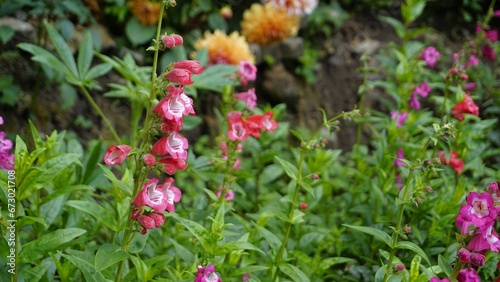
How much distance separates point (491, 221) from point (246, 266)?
27.5 inches

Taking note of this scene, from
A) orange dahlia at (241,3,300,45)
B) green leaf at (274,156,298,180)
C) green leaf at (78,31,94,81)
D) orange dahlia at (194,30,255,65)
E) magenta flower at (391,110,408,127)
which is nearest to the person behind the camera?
green leaf at (274,156,298,180)

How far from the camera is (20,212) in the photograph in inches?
64.2

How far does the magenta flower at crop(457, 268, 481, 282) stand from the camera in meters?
1.60

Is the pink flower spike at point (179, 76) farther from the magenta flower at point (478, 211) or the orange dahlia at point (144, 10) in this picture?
the orange dahlia at point (144, 10)

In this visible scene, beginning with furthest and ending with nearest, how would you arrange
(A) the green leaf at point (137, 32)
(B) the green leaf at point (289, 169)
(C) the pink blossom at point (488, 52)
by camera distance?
(A) the green leaf at point (137, 32) < (C) the pink blossom at point (488, 52) < (B) the green leaf at point (289, 169)

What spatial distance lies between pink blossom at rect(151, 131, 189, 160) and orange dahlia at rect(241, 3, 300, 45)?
2.64 meters

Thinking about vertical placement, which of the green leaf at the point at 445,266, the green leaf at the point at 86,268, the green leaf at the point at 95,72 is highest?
the green leaf at the point at 95,72

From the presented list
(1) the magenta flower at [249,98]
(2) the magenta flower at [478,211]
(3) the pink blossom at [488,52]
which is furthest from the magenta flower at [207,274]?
(3) the pink blossom at [488,52]

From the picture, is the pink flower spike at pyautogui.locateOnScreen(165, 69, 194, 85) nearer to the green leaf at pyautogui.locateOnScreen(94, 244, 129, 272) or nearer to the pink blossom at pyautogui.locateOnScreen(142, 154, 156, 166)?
the pink blossom at pyautogui.locateOnScreen(142, 154, 156, 166)

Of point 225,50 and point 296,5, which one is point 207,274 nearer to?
point 225,50

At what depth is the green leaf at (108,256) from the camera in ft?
4.80

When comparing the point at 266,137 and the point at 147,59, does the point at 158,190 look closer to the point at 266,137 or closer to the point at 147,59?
the point at 266,137

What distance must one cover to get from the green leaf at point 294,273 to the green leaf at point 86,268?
0.54m

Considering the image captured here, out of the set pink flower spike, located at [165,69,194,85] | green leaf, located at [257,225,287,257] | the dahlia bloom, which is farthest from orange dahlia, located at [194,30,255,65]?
pink flower spike, located at [165,69,194,85]
